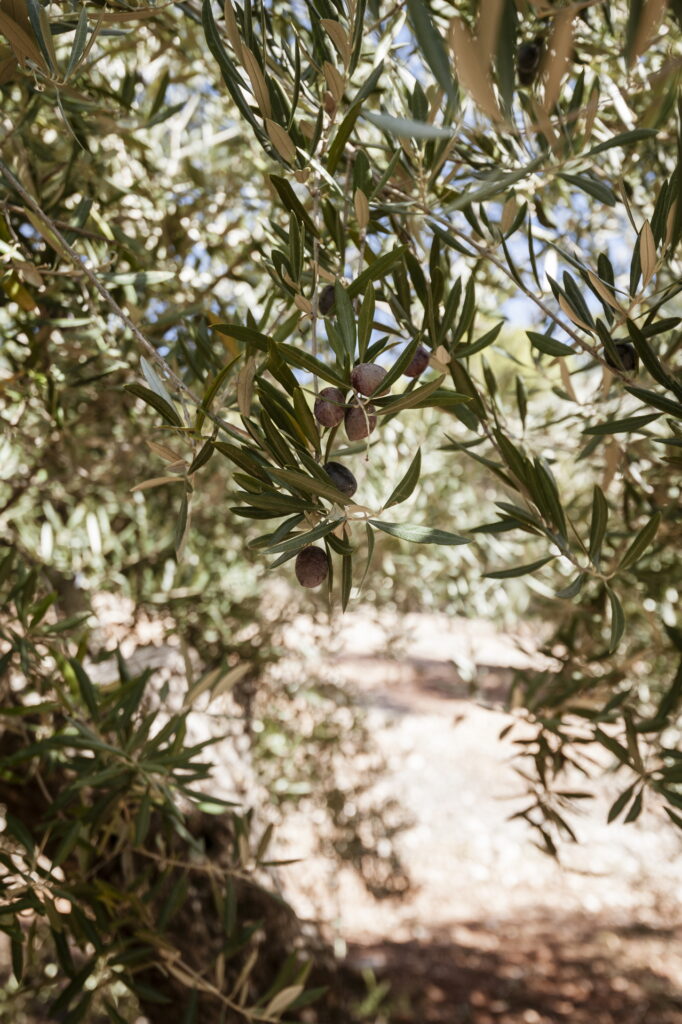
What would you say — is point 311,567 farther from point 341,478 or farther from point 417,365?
point 417,365

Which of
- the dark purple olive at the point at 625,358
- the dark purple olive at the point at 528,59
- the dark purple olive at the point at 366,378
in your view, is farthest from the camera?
the dark purple olive at the point at 528,59

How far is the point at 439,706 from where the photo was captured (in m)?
8.16

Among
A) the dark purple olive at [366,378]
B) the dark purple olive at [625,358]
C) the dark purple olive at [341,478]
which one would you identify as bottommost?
the dark purple olive at [341,478]

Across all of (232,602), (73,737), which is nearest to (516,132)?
(73,737)

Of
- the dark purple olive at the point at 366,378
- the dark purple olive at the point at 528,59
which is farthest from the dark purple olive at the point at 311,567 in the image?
the dark purple olive at the point at 528,59

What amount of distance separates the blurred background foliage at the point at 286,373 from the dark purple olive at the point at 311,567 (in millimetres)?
18

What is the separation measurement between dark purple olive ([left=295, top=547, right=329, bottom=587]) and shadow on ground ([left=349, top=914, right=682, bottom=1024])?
2905mm

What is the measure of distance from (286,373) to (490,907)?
4953 mm

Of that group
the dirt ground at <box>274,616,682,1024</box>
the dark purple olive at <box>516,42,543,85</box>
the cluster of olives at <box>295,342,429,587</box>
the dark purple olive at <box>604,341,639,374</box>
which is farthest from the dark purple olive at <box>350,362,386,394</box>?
the dirt ground at <box>274,616,682,1024</box>

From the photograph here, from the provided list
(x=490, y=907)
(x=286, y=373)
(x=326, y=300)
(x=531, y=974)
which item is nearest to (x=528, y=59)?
(x=326, y=300)

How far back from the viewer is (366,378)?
0.55 metres

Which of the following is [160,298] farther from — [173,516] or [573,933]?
[573,933]

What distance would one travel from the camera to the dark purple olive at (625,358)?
706mm

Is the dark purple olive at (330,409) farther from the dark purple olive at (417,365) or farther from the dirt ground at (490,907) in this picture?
the dirt ground at (490,907)
